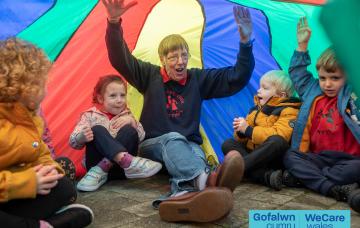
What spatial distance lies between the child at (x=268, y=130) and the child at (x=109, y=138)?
48cm

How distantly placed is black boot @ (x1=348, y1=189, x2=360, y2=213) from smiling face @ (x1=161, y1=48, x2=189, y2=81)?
1039 millimetres

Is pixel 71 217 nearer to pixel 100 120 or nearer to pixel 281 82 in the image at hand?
pixel 100 120

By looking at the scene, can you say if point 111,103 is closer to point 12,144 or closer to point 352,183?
point 12,144

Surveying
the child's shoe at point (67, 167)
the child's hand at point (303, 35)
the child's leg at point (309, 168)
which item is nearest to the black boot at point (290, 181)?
the child's leg at point (309, 168)

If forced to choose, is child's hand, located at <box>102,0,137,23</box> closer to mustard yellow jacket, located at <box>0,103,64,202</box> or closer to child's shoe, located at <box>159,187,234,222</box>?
mustard yellow jacket, located at <box>0,103,64,202</box>

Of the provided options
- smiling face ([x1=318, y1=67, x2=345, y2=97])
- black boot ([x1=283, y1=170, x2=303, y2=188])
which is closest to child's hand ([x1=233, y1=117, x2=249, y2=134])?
black boot ([x1=283, y1=170, x2=303, y2=188])

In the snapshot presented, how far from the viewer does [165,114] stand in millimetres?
2193

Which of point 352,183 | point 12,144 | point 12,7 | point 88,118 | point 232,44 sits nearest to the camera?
point 12,144

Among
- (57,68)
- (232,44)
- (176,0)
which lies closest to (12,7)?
(57,68)

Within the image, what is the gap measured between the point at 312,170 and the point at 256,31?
103 centimetres

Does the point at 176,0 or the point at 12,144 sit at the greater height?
the point at 176,0

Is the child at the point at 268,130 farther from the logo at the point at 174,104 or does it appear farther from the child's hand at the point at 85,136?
the child's hand at the point at 85,136

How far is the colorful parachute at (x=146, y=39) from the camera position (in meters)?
2.27

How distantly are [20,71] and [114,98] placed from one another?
86 centimetres
